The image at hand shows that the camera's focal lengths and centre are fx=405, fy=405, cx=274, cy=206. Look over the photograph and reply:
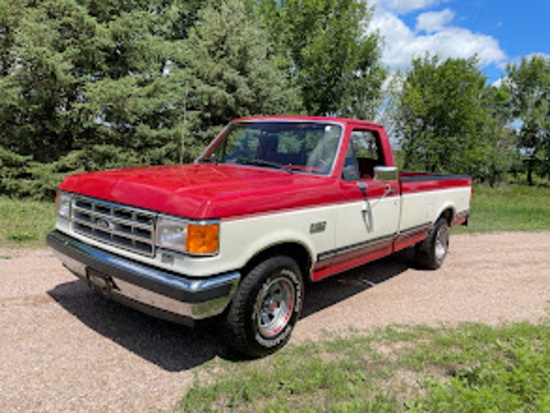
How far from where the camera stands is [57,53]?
10.5 m

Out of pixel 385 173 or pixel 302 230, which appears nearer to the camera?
pixel 302 230

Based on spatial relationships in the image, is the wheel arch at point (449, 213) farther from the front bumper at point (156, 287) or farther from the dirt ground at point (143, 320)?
the front bumper at point (156, 287)

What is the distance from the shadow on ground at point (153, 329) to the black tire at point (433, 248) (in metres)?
1.61

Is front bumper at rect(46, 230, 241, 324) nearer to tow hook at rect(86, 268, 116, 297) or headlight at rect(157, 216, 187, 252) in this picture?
tow hook at rect(86, 268, 116, 297)

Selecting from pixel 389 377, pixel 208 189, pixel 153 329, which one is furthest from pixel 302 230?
pixel 153 329

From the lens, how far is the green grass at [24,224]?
6.36 metres

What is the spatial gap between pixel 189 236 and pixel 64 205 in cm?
179

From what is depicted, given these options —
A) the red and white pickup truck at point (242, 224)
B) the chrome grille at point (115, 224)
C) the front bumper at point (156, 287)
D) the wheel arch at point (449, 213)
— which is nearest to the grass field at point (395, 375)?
the red and white pickup truck at point (242, 224)

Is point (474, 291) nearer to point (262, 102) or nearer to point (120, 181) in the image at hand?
point (120, 181)

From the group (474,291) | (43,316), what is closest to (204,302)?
(43,316)

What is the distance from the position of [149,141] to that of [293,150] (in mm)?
9522

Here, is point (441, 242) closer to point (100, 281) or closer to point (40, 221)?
point (100, 281)

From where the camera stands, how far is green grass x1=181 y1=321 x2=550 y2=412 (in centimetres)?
271

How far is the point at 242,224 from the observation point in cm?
303
